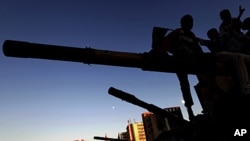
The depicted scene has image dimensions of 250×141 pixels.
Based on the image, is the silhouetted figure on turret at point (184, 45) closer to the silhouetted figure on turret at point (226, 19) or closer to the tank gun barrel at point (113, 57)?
the tank gun barrel at point (113, 57)

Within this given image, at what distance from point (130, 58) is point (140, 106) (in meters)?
1.11

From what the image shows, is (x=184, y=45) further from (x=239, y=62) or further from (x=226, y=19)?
(x=226, y=19)

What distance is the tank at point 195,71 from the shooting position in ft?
11.0

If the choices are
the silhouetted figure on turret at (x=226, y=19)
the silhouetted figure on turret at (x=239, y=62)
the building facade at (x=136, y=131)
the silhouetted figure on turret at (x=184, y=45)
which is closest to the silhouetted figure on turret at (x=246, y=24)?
the silhouetted figure on turret at (x=226, y=19)

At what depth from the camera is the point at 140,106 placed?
14.9ft

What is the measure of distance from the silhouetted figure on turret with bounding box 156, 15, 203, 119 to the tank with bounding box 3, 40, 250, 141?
1.02 ft

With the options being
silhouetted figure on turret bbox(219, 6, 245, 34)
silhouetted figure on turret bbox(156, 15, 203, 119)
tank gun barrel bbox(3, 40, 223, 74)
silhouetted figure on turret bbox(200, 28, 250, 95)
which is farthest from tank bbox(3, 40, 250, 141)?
silhouetted figure on turret bbox(219, 6, 245, 34)

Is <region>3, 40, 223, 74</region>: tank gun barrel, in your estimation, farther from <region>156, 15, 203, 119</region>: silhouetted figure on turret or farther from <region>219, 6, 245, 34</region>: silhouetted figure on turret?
<region>219, 6, 245, 34</region>: silhouetted figure on turret

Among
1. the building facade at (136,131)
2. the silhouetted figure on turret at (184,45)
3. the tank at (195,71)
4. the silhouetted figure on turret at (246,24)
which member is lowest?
the tank at (195,71)

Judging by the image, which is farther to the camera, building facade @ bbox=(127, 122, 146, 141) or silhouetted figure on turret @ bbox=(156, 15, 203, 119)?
building facade @ bbox=(127, 122, 146, 141)

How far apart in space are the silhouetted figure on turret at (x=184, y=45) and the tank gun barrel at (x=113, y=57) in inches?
9.0

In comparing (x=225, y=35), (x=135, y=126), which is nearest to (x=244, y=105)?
(x=225, y=35)

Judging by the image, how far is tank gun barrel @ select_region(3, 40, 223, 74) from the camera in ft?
10.6

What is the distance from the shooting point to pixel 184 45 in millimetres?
5309
